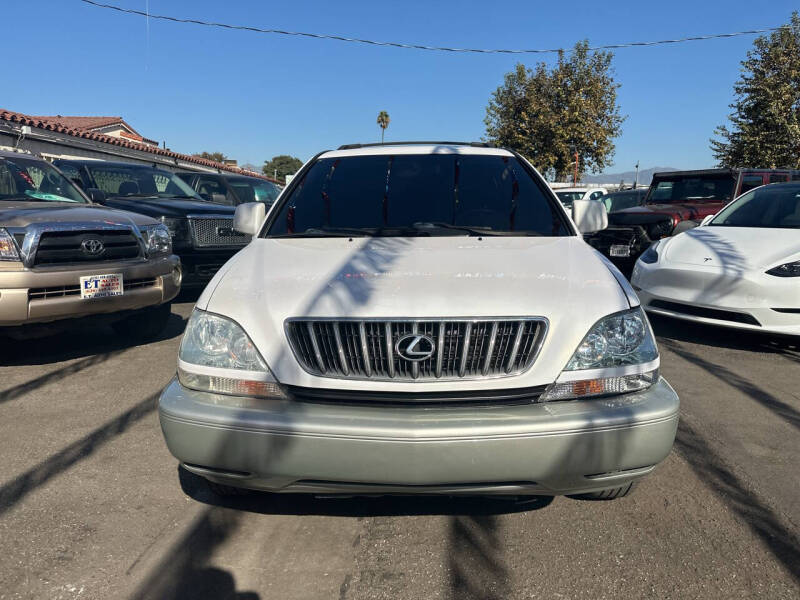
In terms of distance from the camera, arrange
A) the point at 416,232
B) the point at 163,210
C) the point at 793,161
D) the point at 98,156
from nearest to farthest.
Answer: the point at 416,232 → the point at 163,210 → the point at 98,156 → the point at 793,161

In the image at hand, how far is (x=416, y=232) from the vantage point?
Answer: 3.12m

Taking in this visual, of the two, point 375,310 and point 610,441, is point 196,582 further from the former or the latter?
point 610,441

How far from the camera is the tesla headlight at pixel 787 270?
5.00 metres

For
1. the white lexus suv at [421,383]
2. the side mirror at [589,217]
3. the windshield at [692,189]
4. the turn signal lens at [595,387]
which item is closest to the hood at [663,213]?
the windshield at [692,189]

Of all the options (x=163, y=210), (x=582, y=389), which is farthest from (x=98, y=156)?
(x=582, y=389)

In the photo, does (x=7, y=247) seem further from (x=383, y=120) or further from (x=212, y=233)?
(x=383, y=120)

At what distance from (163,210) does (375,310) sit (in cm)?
577

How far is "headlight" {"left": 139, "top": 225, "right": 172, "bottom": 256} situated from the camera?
5258 mm

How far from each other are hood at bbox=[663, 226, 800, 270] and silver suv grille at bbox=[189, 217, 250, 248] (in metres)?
4.81

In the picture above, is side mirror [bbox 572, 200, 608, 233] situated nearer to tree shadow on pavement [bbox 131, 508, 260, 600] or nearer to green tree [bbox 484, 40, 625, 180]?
tree shadow on pavement [bbox 131, 508, 260, 600]

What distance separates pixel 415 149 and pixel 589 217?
1130 mm

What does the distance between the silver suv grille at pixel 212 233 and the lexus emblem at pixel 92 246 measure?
240 centimetres

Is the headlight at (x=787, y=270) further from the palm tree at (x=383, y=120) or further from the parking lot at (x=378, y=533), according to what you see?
the palm tree at (x=383, y=120)

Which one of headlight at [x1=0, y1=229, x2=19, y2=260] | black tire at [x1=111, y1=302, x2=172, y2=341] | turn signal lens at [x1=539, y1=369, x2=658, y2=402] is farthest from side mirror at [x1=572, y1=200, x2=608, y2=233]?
black tire at [x1=111, y1=302, x2=172, y2=341]
